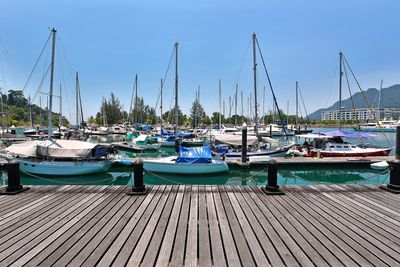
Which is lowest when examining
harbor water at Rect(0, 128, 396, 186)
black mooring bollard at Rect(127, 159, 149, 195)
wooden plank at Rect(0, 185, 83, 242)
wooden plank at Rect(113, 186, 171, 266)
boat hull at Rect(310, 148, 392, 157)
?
harbor water at Rect(0, 128, 396, 186)

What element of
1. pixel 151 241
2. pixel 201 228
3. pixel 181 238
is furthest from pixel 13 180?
pixel 201 228

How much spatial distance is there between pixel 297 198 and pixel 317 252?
9.28 feet

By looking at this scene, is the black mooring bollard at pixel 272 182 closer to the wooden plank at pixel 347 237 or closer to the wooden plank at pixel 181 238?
the wooden plank at pixel 347 237

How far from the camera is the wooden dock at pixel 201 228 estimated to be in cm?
349

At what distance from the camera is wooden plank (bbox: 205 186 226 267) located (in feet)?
11.3

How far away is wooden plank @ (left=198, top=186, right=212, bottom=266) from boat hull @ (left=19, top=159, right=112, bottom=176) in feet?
40.9

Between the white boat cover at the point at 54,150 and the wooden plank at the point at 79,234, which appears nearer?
the wooden plank at the point at 79,234

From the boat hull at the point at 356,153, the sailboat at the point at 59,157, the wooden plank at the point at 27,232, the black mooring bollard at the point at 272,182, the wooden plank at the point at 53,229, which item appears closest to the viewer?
the wooden plank at the point at 53,229

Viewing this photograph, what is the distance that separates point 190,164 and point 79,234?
1110cm

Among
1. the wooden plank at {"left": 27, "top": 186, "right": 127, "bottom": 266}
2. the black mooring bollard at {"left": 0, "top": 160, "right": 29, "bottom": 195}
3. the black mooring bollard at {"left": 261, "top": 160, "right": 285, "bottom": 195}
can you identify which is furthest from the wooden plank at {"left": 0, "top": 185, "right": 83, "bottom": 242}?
the black mooring bollard at {"left": 261, "top": 160, "right": 285, "bottom": 195}

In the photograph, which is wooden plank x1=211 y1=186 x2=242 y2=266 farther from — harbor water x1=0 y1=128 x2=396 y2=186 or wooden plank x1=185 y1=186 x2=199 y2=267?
harbor water x1=0 y1=128 x2=396 y2=186

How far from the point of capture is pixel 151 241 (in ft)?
13.1

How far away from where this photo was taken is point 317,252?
3.64m

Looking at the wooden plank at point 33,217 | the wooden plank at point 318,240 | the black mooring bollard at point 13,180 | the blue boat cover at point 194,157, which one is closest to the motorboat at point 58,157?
the blue boat cover at point 194,157
